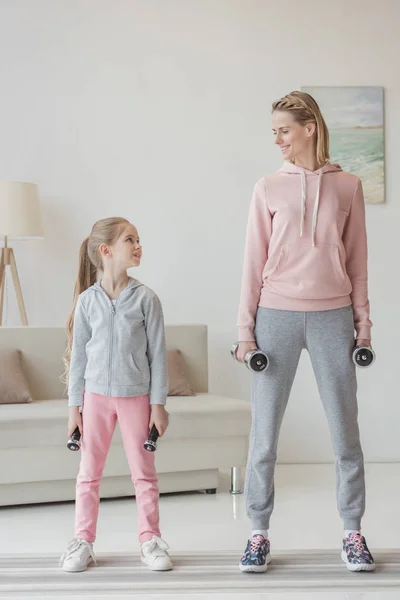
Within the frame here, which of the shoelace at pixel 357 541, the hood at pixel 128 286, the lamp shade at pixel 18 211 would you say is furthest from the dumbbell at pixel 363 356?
the lamp shade at pixel 18 211

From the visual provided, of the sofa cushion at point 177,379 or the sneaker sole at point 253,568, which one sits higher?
the sofa cushion at point 177,379

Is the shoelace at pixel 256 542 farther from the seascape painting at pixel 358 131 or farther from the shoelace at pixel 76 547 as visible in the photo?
the seascape painting at pixel 358 131

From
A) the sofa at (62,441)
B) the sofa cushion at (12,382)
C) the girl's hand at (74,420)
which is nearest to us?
the girl's hand at (74,420)

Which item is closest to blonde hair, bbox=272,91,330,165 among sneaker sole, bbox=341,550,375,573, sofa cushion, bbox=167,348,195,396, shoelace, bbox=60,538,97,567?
sneaker sole, bbox=341,550,375,573

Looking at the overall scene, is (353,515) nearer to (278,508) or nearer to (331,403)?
(331,403)

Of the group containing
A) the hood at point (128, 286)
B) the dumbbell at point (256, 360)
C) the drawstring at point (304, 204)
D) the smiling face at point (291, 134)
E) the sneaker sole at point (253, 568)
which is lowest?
the sneaker sole at point (253, 568)

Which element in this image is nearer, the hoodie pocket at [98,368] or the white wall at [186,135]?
the hoodie pocket at [98,368]

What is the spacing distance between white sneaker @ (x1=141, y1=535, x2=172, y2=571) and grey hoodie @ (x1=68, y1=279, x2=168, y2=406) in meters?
0.44

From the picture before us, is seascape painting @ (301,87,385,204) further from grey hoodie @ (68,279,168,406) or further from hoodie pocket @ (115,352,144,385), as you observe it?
hoodie pocket @ (115,352,144,385)

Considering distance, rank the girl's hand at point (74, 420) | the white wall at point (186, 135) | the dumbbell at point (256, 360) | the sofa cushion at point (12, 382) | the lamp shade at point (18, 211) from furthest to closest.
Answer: the white wall at point (186, 135) < the lamp shade at point (18, 211) < the sofa cushion at point (12, 382) < the girl's hand at point (74, 420) < the dumbbell at point (256, 360)

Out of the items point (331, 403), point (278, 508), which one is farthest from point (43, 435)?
point (331, 403)

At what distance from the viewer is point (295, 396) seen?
527cm

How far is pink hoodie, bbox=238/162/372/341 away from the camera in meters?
2.64

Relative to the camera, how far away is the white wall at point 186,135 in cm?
515
